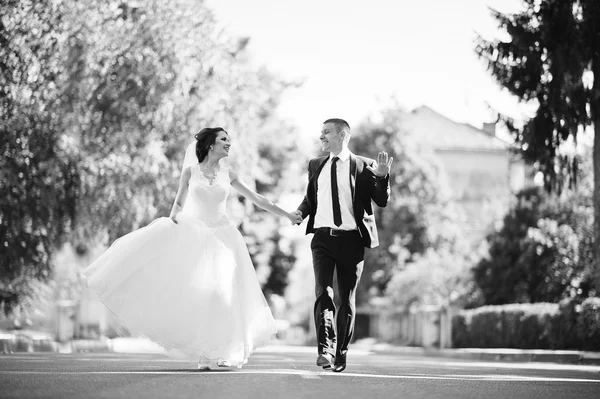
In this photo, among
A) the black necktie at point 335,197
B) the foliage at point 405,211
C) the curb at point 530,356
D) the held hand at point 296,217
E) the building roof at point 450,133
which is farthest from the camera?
the building roof at point 450,133

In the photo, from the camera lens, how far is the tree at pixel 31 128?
21.2 meters

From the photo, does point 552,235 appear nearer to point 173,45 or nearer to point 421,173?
point 173,45

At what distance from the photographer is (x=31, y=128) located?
21391 mm

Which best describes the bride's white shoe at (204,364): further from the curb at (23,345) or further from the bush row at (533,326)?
the bush row at (533,326)

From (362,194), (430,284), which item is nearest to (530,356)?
(362,194)

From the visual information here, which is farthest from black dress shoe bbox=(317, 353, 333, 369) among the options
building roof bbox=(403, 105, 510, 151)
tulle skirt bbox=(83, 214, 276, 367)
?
building roof bbox=(403, 105, 510, 151)

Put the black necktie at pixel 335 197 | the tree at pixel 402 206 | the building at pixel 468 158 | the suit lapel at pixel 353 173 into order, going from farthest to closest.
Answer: the building at pixel 468 158, the tree at pixel 402 206, the suit lapel at pixel 353 173, the black necktie at pixel 335 197

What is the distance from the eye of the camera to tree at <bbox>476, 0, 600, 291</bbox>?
20922 mm

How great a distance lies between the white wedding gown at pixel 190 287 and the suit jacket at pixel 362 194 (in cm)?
81

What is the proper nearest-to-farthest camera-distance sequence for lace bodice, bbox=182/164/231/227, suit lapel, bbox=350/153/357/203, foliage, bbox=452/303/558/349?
1. suit lapel, bbox=350/153/357/203
2. lace bodice, bbox=182/164/231/227
3. foliage, bbox=452/303/558/349

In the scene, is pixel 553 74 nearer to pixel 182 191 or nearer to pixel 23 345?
pixel 23 345

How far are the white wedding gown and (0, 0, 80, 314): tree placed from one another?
36.4ft

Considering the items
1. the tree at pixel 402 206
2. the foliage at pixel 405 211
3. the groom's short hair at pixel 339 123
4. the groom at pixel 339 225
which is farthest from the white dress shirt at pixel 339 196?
the tree at pixel 402 206

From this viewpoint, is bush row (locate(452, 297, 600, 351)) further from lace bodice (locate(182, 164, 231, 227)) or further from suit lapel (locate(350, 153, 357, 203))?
lace bodice (locate(182, 164, 231, 227))
